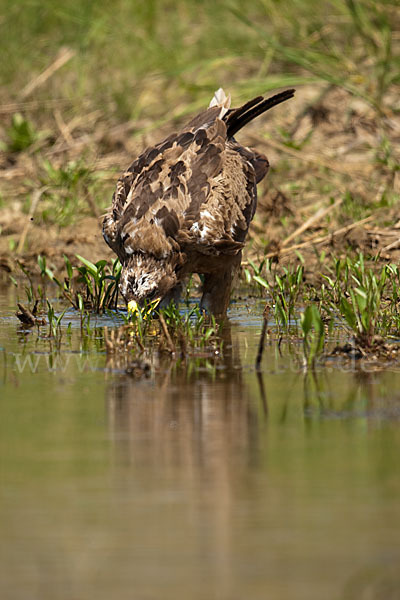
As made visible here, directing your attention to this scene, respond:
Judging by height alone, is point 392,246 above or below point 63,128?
below

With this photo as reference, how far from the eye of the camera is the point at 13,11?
15047 mm

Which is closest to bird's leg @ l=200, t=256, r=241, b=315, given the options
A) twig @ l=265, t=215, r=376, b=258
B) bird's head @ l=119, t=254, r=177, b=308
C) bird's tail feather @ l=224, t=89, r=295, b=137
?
bird's head @ l=119, t=254, r=177, b=308

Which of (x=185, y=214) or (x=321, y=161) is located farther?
(x=321, y=161)

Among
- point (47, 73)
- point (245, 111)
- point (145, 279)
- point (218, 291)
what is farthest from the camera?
point (47, 73)

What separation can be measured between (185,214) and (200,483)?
11.6 feet

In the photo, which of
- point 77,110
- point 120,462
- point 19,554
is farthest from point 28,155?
point 19,554

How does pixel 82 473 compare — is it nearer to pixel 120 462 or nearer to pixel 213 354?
pixel 120 462

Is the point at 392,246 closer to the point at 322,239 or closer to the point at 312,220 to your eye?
the point at 322,239

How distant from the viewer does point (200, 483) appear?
11.9 feet

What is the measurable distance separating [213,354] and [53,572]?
304 cm

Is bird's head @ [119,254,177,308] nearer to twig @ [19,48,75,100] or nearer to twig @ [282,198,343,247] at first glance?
twig @ [282,198,343,247]

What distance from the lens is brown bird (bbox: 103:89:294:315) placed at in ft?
22.2

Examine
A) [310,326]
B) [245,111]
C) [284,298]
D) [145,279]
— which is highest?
[245,111]

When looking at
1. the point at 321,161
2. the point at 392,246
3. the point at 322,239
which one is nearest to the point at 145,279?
the point at 392,246
